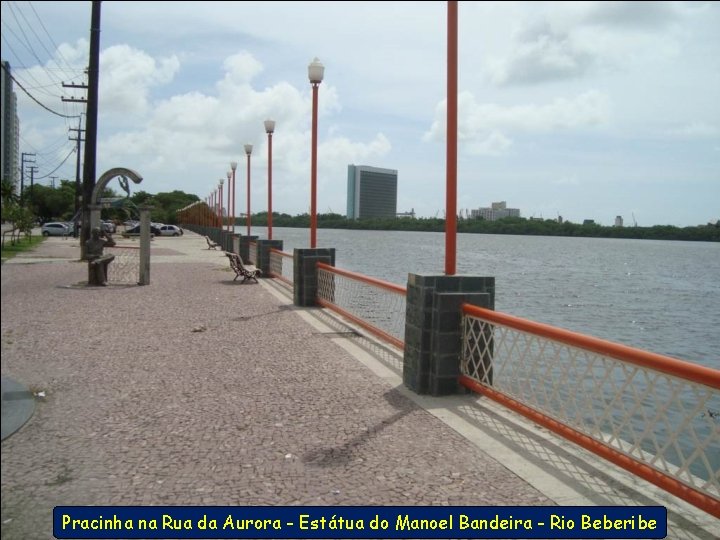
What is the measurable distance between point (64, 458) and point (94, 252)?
10771 mm

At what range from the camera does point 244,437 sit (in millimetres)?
4336

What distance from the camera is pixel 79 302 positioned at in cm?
987

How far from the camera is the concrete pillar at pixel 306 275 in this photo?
1229cm

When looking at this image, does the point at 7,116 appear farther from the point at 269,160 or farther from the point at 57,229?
the point at 57,229

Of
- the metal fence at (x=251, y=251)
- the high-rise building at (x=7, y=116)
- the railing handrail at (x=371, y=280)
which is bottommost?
the railing handrail at (x=371, y=280)

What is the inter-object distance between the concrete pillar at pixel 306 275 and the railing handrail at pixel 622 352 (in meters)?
6.95

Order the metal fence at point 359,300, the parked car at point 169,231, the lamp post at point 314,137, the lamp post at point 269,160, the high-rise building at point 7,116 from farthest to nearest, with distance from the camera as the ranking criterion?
the parked car at point 169,231 → the lamp post at point 269,160 → the lamp post at point 314,137 → the metal fence at point 359,300 → the high-rise building at point 7,116

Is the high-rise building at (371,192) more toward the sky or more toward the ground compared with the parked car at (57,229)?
more toward the sky
